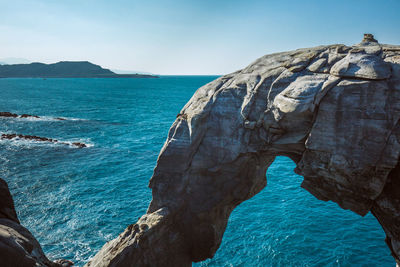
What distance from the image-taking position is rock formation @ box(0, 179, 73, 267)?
11930 mm

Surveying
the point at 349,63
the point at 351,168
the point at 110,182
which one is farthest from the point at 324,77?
the point at 110,182

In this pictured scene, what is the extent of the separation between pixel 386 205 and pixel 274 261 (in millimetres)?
11838

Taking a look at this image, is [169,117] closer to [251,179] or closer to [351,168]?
[251,179]

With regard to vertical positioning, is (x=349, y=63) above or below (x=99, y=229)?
above

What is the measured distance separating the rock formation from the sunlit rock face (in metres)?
3.07

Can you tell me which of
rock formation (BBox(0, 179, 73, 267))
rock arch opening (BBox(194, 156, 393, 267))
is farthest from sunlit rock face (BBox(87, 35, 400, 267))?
rock arch opening (BBox(194, 156, 393, 267))

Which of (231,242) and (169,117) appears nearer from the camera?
(231,242)

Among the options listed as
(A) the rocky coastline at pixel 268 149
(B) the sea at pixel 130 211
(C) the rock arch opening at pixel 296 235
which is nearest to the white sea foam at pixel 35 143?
(B) the sea at pixel 130 211

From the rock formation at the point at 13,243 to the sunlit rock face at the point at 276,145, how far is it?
307 centimetres

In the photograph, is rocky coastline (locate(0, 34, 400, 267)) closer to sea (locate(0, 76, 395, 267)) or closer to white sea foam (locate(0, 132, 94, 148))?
sea (locate(0, 76, 395, 267))

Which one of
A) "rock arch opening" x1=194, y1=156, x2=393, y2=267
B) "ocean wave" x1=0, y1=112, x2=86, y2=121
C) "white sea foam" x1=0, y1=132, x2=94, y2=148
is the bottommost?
"rock arch opening" x1=194, y1=156, x2=393, y2=267

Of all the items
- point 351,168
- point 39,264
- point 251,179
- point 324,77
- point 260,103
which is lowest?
point 39,264

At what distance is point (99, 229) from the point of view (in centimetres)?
2653

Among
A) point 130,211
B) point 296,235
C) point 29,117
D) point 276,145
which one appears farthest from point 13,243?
point 29,117
